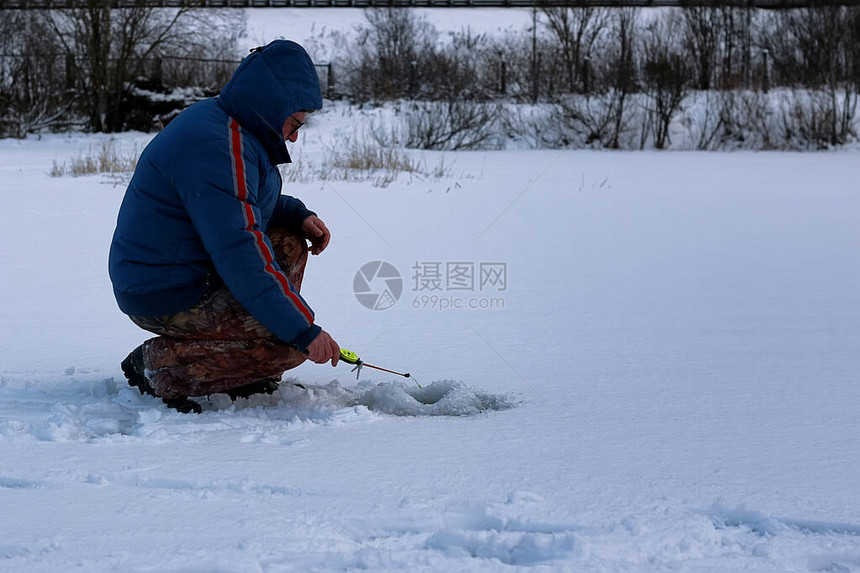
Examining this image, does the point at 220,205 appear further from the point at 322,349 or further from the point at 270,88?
the point at 322,349

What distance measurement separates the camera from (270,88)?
7.41ft

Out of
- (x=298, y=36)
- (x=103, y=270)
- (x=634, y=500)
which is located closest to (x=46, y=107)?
(x=298, y=36)

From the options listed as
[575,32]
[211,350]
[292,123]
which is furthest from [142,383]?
[575,32]

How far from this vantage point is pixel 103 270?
15.6 ft

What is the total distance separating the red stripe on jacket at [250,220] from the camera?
2201 millimetres

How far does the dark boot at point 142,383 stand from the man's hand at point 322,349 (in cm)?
44

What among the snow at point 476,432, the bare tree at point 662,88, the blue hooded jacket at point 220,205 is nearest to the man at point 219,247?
the blue hooded jacket at point 220,205

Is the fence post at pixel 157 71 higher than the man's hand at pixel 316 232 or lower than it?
higher

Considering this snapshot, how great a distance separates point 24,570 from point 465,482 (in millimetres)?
932

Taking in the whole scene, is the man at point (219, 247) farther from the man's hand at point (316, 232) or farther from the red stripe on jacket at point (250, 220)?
the man's hand at point (316, 232)

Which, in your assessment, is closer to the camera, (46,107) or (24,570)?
(24,570)

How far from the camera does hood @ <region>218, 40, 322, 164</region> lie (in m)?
2.26

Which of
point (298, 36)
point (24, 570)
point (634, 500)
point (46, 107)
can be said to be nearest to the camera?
point (24, 570)

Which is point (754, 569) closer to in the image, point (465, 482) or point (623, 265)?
point (465, 482)
